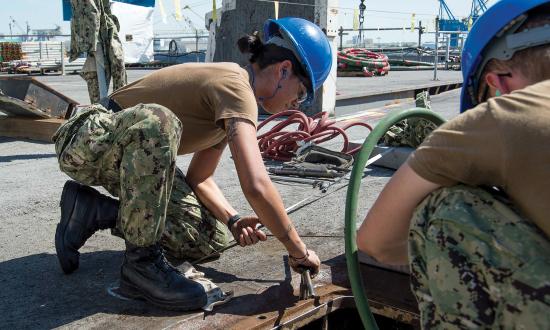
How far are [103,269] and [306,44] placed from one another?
1.30 meters

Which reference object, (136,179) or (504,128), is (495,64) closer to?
(504,128)

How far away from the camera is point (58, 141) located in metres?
2.31

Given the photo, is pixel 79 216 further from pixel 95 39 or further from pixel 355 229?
pixel 95 39

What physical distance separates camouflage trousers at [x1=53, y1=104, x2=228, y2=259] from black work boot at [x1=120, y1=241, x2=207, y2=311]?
76mm

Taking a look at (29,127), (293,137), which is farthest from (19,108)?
(293,137)

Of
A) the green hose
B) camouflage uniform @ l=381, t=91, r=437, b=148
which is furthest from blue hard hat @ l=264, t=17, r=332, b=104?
camouflage uniform @ l=381, t=91, r=437, b=148

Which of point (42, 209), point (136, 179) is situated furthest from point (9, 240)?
point (136, 179)

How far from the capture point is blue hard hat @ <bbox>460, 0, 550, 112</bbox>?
4.04ft

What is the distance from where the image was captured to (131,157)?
204 cm

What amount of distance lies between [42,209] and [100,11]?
2718 mm

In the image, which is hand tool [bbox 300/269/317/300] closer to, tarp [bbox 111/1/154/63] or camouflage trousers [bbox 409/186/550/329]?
camouflage trousers [bbox 409/186/550/329]

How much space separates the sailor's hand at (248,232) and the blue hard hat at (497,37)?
119 cm

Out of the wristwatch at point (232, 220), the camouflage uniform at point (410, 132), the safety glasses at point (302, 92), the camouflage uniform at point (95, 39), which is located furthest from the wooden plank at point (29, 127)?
the safety glasses at point (302, 92)

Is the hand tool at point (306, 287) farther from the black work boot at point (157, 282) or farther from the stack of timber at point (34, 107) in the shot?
the stack of timber at point (34, 107)
